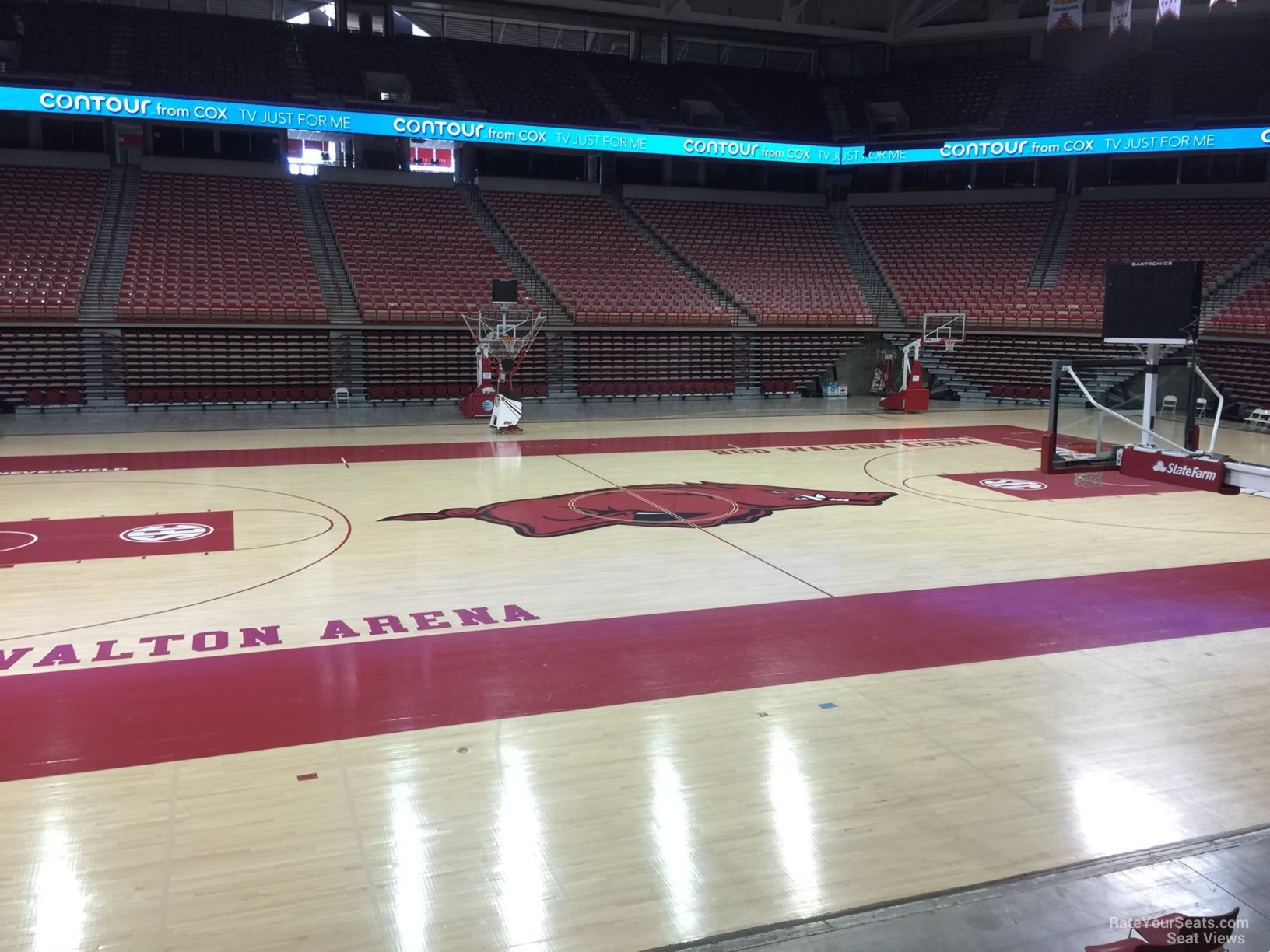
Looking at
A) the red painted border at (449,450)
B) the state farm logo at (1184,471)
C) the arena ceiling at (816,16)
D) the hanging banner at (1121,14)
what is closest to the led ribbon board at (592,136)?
the arena ceiling at (816,16)

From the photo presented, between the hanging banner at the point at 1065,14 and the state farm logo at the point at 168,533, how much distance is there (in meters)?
21.3

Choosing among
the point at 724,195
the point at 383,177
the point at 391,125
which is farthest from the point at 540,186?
the point at 724,195

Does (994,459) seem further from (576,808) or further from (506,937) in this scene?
(506,937)

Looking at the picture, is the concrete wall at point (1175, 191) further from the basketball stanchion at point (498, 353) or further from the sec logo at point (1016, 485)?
the basketball stanchion at point (498, 353)

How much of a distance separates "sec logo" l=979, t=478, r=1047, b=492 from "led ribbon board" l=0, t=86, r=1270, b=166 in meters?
A: 17.5

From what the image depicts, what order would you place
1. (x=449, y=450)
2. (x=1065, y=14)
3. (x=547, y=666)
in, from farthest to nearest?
(x=1065, y=14)
(x=449, y=450)
(x=547, y=666)

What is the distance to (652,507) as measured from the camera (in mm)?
11430

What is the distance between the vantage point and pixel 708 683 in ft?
20.4

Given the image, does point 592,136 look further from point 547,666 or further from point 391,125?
point 547,666

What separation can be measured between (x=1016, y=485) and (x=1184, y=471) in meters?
5.70

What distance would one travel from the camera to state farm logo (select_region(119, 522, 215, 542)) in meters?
9.63

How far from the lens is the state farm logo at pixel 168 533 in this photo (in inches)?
379

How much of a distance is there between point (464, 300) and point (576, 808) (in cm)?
1932

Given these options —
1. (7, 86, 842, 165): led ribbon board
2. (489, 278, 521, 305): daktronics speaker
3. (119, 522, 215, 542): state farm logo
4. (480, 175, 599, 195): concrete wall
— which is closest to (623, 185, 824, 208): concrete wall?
(480, 175, 599, 195): concrete wall
